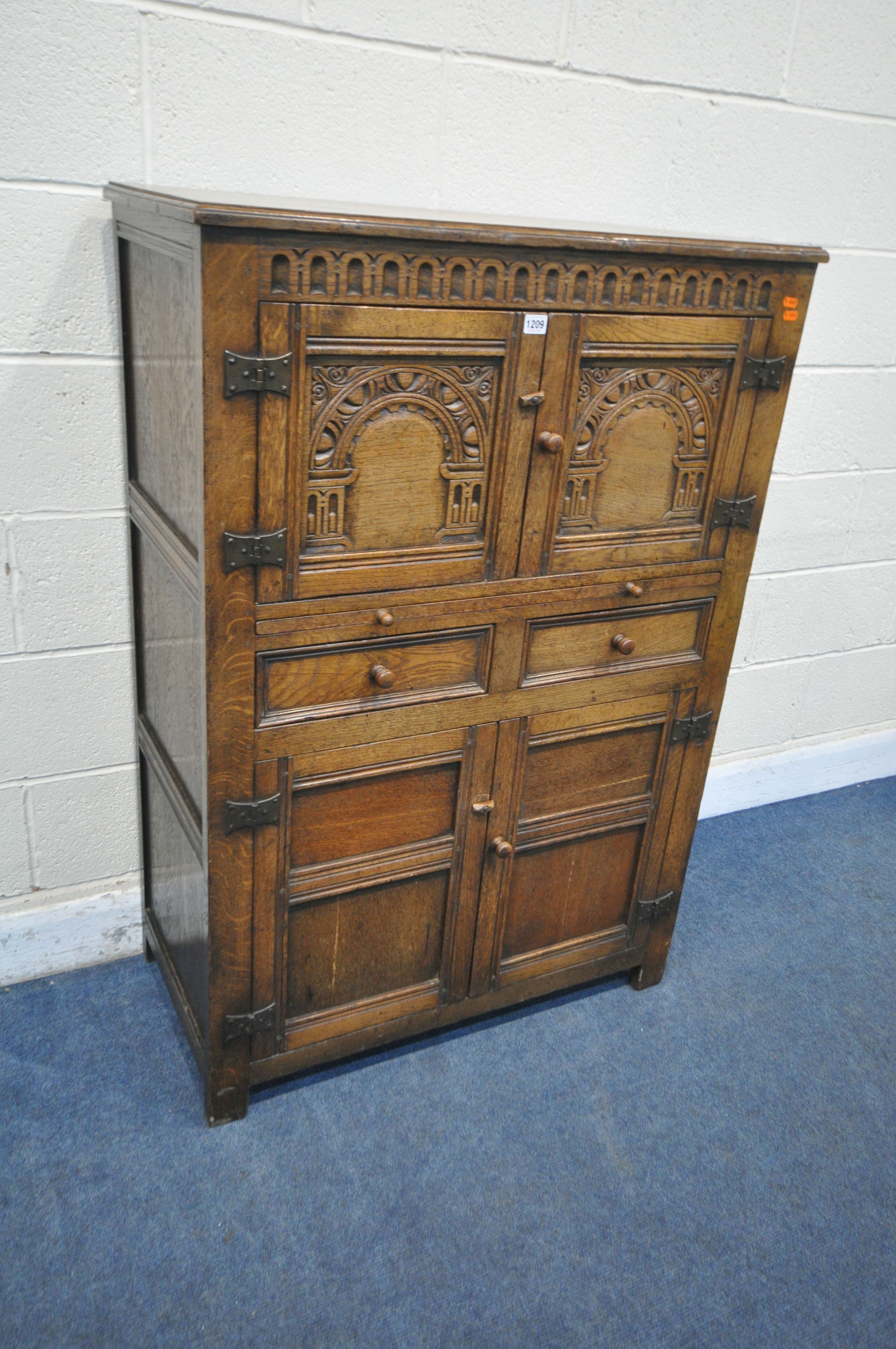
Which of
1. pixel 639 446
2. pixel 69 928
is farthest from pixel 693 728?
pixel 69 928

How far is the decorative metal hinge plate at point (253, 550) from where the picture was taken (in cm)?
137

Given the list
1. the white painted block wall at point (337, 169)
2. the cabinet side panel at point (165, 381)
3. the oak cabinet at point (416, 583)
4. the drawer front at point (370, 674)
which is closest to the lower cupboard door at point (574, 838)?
the oak cabinet at point (416, 583)

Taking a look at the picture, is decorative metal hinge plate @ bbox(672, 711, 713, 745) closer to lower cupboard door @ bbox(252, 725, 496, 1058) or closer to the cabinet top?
lower cupboard door @ bbox(252, 725, 496, 1058)

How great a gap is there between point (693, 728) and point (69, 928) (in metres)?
1.29

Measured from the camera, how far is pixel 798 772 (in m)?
2.98

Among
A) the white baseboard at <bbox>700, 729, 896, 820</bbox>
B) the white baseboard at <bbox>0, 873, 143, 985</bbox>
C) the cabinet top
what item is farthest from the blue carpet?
the cabinet top

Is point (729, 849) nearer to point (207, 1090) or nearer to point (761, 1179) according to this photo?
point (761, 1179)

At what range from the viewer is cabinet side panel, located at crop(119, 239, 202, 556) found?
133cm

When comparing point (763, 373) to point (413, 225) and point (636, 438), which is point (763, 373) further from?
point (413, 225)

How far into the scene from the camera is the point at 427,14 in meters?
1.75

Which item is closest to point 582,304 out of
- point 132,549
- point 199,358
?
point 199,358

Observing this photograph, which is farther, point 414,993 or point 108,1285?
point 414,993

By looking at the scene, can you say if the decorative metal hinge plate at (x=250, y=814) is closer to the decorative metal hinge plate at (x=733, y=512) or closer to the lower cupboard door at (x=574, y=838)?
the lower cupboard door at (x=574, y=838)

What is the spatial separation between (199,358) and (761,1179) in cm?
159
